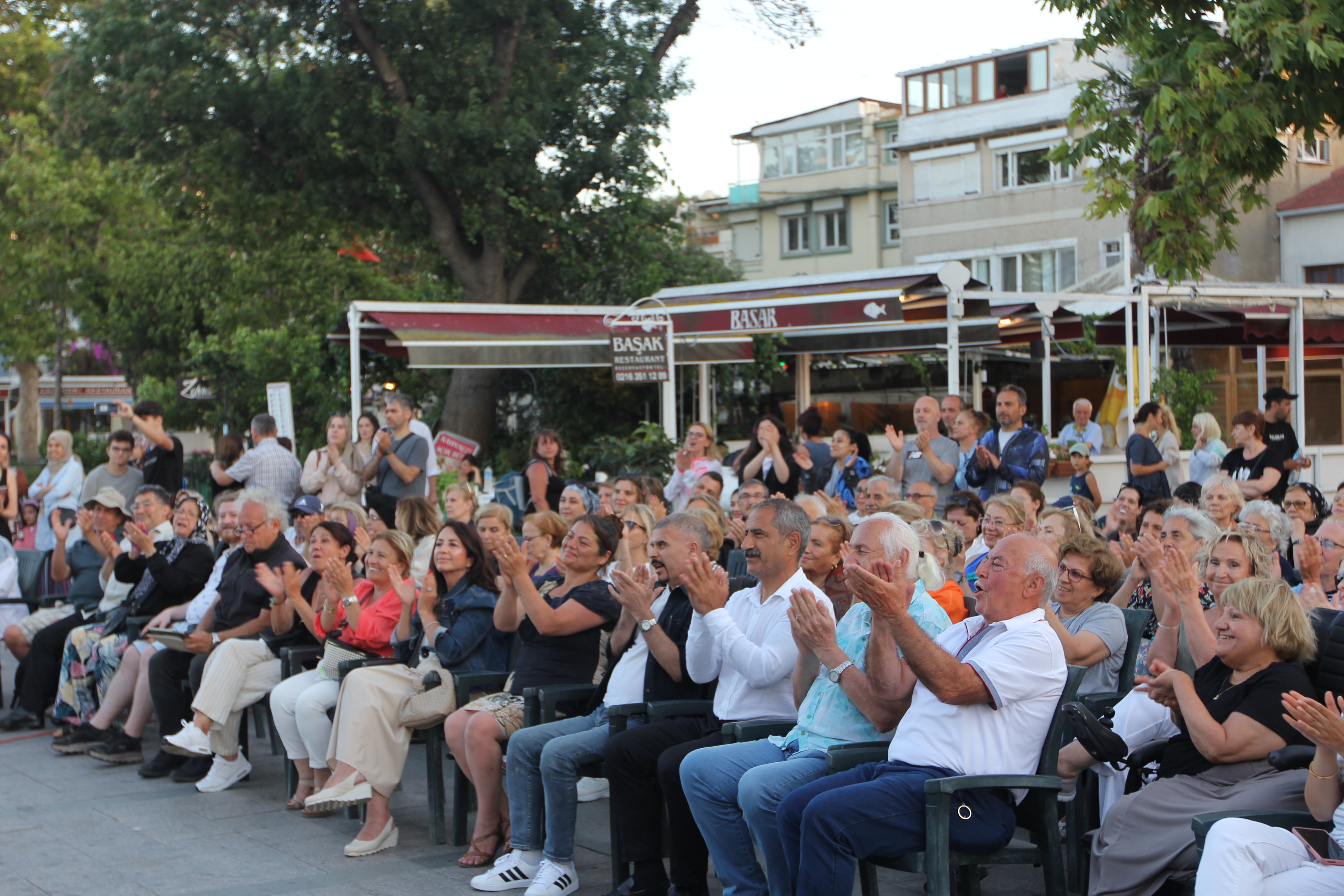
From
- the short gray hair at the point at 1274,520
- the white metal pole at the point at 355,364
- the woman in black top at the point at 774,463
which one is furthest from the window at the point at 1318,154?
the short gray hair at the point at 1274,520

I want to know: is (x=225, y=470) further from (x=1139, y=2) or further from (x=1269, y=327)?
(x=1269, y=327)

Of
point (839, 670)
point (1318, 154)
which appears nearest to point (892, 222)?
point (1318, 154)

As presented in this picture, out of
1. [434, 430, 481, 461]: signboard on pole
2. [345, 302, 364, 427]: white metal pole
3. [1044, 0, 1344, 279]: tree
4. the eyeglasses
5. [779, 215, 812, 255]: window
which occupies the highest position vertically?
[779, 215, 812, 255]: window

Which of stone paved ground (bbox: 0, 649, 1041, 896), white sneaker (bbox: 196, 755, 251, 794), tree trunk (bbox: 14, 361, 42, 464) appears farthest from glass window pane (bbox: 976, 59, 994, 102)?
white sneaker (bbox: 196, 755, 251, 794)

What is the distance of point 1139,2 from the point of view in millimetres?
8875

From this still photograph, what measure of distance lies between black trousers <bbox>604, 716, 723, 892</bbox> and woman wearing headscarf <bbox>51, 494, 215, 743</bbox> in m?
4.01

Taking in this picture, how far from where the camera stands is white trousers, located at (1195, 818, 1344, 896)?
350cm

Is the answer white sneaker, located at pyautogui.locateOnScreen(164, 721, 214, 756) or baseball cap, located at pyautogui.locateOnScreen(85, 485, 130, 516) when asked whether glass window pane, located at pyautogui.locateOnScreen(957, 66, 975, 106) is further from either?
white sneaker, located at pyautogui.locateOnScreen(164, 721, 214, 756)

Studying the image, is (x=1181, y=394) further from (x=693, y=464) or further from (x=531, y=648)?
(x=531, y=648)

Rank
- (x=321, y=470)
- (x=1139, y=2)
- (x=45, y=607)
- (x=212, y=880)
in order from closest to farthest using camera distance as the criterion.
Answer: (x=212, y=880)
(x=1139, y=2)
(x=45, y=607)
(x=321, y=470)

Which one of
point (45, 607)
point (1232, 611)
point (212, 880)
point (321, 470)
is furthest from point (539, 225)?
point (1232, 611)

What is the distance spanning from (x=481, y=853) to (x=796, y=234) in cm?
3999

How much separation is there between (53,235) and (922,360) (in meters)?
21.5

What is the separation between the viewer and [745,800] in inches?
173
